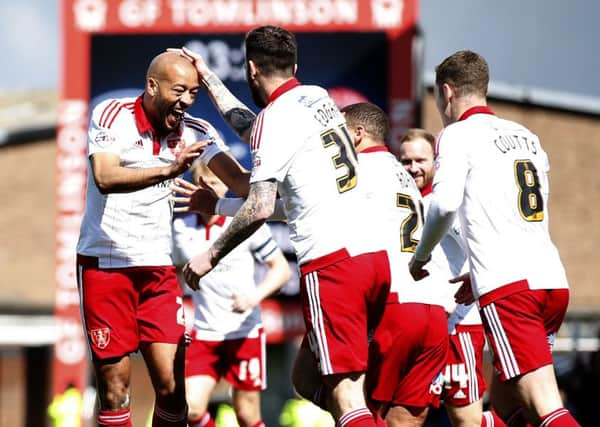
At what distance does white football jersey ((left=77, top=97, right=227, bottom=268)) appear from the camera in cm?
724

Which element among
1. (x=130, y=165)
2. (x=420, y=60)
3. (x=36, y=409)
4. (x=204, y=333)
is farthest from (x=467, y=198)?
(x=36, y=409)

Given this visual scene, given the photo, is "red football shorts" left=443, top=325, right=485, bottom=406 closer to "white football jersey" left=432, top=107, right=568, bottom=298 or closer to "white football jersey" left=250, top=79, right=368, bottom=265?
"white football jersey" left=432, top=107, right=568, bottom=298

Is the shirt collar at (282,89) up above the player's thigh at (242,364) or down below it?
above

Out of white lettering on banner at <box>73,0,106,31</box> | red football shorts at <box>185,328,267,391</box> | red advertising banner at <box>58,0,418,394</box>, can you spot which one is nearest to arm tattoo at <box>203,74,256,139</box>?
red football shorts at <box>185,328,267,391</box>

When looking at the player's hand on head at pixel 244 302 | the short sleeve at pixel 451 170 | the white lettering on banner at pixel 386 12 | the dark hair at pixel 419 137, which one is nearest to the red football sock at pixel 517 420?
the dark hair at pixel 419 137

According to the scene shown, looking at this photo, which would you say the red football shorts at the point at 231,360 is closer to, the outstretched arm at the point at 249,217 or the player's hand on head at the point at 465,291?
the player's hand on head at the point at 465,291

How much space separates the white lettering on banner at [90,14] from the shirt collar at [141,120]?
24.0 feet

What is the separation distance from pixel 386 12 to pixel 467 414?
7.04m

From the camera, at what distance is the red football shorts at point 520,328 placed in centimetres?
642

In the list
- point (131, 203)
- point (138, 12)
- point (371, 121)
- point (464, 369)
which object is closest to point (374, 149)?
point (371, 121)

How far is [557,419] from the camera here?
20.8 ft

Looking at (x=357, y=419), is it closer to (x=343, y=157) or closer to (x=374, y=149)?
(x=343, y=157)

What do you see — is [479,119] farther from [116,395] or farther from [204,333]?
[204,333]

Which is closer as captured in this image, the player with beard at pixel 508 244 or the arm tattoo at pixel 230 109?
the player with beard at pixel 508 244
